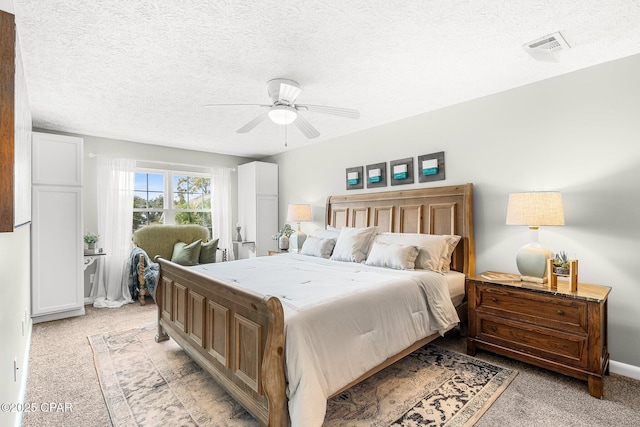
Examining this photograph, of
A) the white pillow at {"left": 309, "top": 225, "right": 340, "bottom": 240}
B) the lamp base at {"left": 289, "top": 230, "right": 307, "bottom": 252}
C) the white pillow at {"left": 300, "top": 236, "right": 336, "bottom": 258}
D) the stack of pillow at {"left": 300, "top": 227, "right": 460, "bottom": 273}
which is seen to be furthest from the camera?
the lamp base at {"left": 289, "top": 230, "right": 307, "bottom": 252}

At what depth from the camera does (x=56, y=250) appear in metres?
3.73

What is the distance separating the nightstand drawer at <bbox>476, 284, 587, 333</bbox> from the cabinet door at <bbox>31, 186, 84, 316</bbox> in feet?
15.0

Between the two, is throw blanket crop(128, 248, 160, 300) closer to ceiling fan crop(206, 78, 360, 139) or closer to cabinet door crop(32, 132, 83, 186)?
cabinet door crop(32, 132, 83, 186)

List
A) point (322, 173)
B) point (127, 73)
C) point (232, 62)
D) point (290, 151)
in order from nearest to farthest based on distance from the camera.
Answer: point (232, 62)
point (127, 73)
point (322, 173)
point (290, 151)

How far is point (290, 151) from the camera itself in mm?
5707

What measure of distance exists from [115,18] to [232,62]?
784 mm

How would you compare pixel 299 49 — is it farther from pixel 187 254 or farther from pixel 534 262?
pixel 187 254

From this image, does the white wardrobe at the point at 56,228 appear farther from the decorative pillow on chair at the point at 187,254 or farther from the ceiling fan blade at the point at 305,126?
the ceiling fan blade at the point at 305,126

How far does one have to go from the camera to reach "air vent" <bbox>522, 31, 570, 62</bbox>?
2155 millimetres

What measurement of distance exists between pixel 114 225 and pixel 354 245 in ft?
12.2

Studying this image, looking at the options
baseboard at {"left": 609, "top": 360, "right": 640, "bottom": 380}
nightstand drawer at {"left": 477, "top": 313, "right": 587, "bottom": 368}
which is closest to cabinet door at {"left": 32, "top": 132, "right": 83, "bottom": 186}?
nightstand drawer at {"left": 477, "top": 313, "right": 587, "bottom": 368}

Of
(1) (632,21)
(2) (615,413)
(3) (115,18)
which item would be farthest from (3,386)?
(1) (632,21)

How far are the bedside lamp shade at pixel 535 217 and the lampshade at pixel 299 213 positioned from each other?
2.92 m

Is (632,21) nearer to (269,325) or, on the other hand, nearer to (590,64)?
(590,64)
